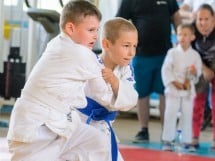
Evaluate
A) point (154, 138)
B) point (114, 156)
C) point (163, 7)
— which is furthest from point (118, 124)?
point (114, 156)

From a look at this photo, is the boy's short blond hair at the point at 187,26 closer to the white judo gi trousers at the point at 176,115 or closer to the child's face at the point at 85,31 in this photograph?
the white judo gi trousers at the point at 176,115

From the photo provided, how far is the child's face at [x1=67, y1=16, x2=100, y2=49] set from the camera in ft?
9.09

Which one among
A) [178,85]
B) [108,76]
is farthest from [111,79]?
[178,85]

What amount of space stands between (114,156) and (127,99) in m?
0.35

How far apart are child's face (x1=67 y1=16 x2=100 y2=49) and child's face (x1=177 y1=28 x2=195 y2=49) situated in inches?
120

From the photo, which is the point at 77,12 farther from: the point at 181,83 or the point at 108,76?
the point at 181,83

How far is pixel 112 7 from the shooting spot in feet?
28.0

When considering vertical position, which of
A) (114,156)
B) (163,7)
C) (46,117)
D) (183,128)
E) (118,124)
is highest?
(163,7)

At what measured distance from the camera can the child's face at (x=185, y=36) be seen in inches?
226

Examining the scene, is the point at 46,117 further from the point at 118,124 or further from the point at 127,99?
the point at 118,124

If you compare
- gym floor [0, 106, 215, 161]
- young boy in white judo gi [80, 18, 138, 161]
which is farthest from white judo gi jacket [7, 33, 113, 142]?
gym floor [0, 106, 215, 161]

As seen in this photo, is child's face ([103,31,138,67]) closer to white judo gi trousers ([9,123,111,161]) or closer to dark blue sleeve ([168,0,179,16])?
white judo gi trousers ([9,123,111,161])

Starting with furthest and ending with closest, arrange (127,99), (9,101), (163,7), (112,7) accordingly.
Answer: (112,7) → (9,101) → (163,7) → (127,99)

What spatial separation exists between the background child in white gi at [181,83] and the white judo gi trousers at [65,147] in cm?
285
